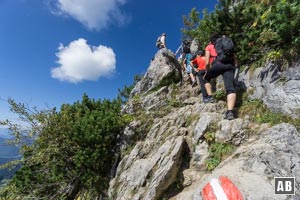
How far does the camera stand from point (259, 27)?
779 centimetres

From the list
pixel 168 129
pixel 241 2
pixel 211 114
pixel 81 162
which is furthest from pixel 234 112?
pixel 81 162

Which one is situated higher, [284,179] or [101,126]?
[101,126]

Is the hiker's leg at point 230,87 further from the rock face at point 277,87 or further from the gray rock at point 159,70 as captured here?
the gray rock at point 159,70

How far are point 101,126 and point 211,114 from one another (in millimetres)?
4259

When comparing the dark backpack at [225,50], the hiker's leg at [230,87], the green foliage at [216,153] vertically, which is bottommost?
the green foliage at [216,153]

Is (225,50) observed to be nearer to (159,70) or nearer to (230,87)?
(230,87)

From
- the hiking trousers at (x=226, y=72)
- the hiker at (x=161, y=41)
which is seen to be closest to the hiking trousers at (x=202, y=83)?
the hiking trousers at (x=226, y=72)

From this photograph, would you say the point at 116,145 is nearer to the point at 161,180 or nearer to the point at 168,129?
the point at 168,129

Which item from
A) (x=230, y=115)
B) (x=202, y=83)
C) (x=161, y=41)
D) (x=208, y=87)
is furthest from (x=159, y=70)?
(x=230, y=115)

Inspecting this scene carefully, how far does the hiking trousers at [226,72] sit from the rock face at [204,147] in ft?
3.08

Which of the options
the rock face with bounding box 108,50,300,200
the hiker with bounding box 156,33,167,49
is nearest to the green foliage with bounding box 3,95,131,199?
the rock face with bounding box 108,50,300,200

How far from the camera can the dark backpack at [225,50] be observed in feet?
23.3

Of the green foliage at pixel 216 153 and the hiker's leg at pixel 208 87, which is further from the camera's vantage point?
the hiker's leg at pixel 208 87

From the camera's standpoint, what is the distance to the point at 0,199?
8.07 metres
